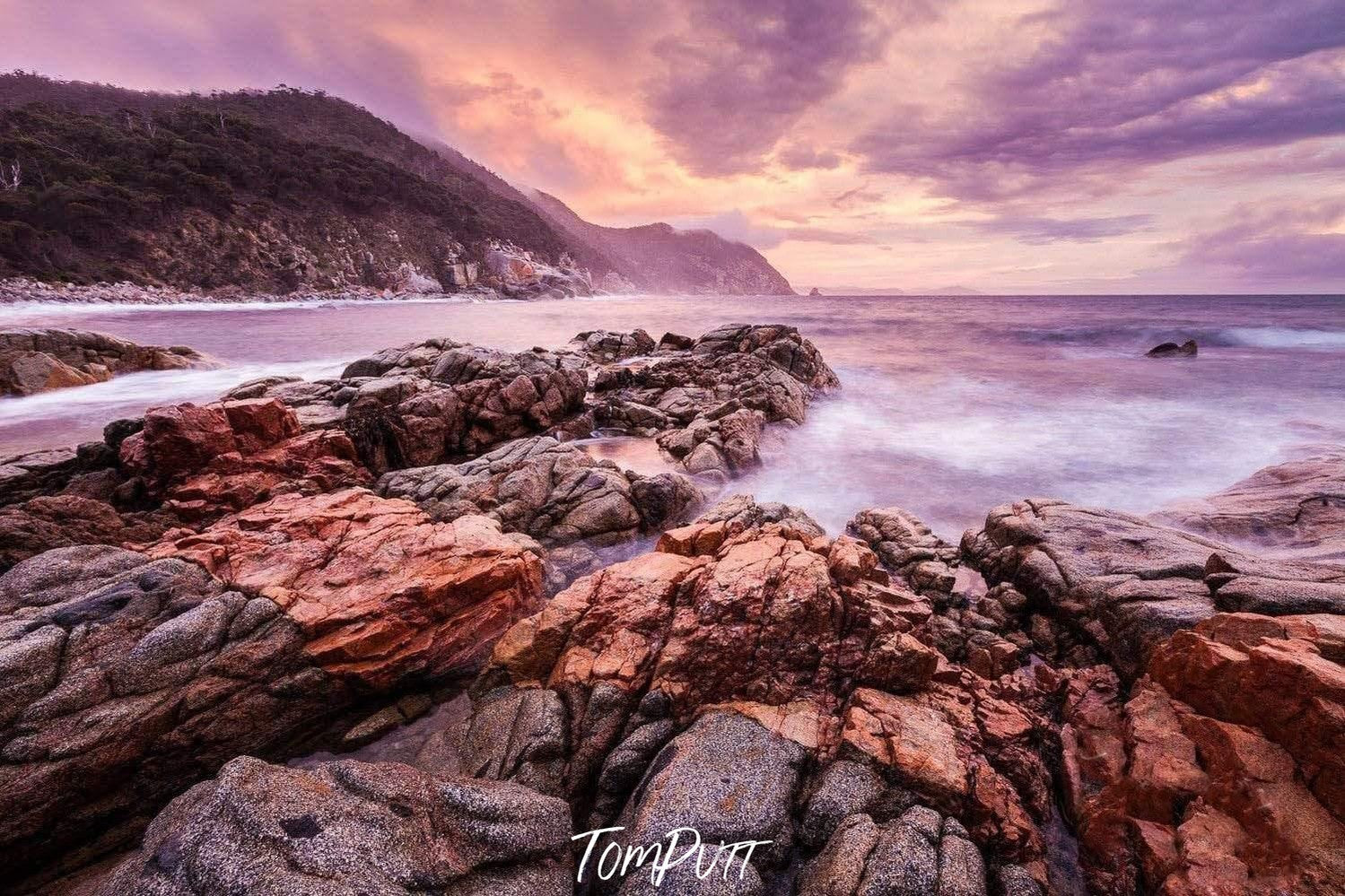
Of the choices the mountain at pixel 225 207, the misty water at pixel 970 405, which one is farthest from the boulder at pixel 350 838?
the mountain at pixel 225 207

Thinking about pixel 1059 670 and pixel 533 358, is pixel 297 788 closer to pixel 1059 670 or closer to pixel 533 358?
pixel 1059 670

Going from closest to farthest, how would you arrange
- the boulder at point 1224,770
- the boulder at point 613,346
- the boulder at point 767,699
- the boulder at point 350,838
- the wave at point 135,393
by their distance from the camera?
1. the boulder at point 350,838
2. the boulder at point 1224,770
3. the boulder at point 767,699
4. the wave at point 135,393
5. the boulder at point 613,346

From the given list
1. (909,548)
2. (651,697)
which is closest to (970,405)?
(909,548)

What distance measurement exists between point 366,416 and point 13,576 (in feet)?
22.6

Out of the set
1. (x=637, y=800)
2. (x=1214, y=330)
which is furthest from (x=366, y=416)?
(x=1214, y=330)

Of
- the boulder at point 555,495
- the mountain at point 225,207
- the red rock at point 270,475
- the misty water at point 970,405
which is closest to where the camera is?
the red rock at point 270,475

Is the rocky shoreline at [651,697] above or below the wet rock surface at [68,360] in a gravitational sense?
below

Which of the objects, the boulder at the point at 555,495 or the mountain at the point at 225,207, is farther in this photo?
the mountain at the point at 225,207

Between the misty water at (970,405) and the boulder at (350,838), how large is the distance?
869cm

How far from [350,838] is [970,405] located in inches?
937

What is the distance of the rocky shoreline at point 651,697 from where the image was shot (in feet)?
12.4

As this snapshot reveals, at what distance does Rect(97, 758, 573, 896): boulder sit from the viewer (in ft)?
10.4

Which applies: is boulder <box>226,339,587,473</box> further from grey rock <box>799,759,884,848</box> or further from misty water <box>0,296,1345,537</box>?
grey rock <box>799,759,884,848</box>

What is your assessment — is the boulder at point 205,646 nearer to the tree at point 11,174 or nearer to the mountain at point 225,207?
the mountain at point 225,207
